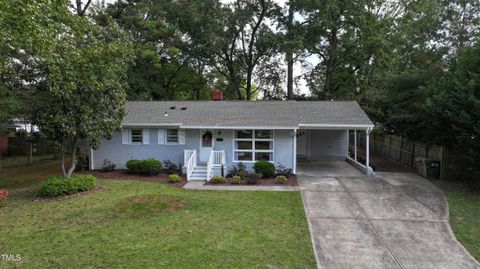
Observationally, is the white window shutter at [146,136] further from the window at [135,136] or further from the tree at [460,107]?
the tree at [460,107]

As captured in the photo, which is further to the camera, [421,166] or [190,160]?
[421,166]

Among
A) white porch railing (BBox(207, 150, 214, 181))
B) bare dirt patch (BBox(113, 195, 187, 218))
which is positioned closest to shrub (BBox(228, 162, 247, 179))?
white porch railing (BBox(207, 150, 214, 181))

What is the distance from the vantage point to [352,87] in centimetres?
2969

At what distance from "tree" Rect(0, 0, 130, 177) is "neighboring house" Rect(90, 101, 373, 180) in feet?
10.2

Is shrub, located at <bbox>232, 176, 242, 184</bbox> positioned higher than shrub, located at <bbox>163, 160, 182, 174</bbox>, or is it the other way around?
shrub, located at <bbox>163, 160, 182, 174</bbox>

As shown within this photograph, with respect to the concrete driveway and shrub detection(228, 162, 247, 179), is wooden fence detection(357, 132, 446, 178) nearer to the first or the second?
the concrete driveway

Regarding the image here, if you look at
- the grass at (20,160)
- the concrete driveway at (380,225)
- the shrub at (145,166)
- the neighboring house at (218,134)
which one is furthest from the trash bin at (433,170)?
the grass at (20,160)

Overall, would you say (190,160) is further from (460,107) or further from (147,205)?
(460,107)

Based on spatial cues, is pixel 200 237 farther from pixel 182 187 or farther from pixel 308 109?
pixel 308 109

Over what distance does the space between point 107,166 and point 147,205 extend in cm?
732

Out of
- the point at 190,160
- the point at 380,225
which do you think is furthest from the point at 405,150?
the point at 190,160

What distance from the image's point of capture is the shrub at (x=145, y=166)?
14.4 m

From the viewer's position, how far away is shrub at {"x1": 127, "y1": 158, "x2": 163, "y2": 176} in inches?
568

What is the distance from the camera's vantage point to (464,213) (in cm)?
909
